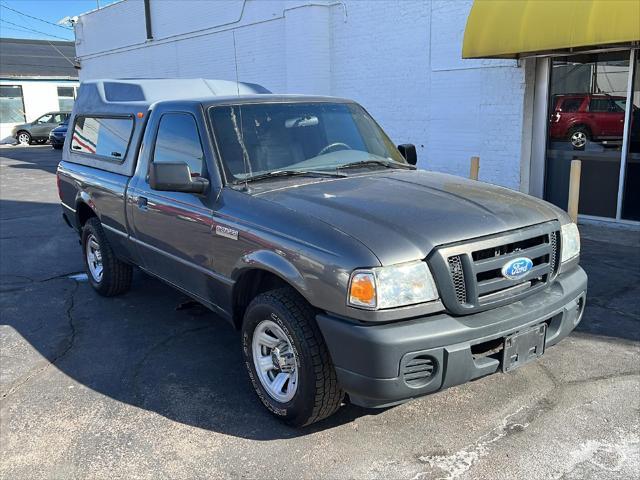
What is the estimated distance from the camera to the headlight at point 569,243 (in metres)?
3.62

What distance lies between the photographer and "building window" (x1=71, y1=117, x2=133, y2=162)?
5176 mm

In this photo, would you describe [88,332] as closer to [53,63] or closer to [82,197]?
[82,197]

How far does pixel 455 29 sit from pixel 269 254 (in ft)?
A: 28.5

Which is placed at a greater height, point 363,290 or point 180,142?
point 180,142

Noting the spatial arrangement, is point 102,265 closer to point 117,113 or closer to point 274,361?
point 117,113

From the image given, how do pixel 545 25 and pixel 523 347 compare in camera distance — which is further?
pixel 545 25

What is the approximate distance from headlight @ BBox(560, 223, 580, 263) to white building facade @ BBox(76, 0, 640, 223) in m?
6.18

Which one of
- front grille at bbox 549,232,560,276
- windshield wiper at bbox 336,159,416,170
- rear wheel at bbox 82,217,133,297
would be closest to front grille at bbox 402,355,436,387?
front grille at bbox 549,232,560,276

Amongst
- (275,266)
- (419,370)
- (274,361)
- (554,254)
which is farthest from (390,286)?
(554,254)

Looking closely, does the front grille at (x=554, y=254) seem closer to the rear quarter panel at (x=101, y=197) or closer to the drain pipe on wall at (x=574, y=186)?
the rear quarter panel at (x=101, y=197)

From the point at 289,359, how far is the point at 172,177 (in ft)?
4.45

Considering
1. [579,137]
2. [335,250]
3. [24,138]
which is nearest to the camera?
[335,250]

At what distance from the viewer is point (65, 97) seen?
37062 mm

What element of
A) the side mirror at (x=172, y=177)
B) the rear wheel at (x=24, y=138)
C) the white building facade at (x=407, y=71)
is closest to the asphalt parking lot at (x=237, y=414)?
the side mirror at (x=172, y=177)
